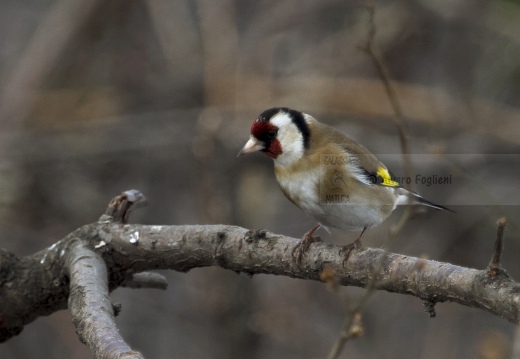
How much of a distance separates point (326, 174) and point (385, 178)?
20.6 inches

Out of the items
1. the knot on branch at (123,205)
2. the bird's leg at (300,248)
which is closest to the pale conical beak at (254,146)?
the knot on branch at (123,205)

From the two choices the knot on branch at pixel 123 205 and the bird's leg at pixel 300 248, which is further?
the knot on branch at pixel 123 205

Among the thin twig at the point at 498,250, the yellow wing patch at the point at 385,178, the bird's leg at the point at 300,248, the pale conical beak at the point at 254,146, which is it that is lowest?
the thin twig at the point at 498,250

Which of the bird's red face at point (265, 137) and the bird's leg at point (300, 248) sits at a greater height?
the bird's red face at point (265, 137)

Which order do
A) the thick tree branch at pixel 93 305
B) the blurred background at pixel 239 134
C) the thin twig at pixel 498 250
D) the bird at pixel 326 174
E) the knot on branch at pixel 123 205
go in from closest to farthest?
1. the thin twig at pixel 498 250
2. the thick tree branch at pixel 93 305
3. the knot on branch at pixel 123 205
4. the bird at pixel 326 174
5. the blurred background at pixel 239 134

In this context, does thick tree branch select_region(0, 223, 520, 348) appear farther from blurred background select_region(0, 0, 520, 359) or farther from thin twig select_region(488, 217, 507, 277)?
blurred background select_region(0, 0, 520, 359)

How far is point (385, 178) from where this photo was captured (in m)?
4.54

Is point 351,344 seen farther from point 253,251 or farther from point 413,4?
point 253,251

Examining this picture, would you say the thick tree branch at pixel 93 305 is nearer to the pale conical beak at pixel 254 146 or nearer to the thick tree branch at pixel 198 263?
the thick tree branch at pixel 198 263

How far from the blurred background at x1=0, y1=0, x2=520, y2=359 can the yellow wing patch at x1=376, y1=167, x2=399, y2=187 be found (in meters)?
2.16

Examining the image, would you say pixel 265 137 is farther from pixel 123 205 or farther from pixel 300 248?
pixel 300 248

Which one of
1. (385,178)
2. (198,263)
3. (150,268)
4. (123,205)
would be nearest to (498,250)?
(198,263)

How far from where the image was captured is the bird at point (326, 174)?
13.5 ft

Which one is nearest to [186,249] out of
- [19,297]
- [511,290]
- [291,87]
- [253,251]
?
[253,251]
